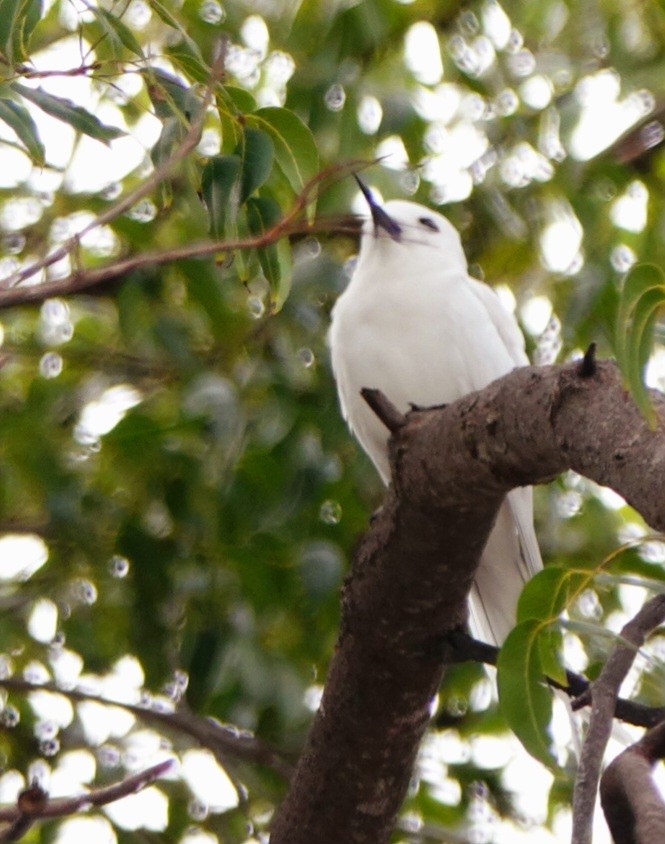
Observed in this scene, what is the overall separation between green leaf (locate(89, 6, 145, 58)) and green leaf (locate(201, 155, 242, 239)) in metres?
0.18

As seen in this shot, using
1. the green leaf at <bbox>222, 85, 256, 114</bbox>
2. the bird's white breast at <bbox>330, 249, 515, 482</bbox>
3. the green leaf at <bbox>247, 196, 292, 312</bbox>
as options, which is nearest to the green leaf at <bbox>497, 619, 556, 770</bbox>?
the green leaf at <bbox>247, 196, 292, 312</bbox>

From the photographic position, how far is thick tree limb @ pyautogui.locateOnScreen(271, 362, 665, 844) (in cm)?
175

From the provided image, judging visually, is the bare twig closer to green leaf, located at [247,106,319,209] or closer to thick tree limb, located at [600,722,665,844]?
thick tree limb, located at [600,722,665,844]

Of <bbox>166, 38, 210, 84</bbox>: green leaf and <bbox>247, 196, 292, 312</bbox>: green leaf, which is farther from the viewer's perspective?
<bbox>247, 196, 292, 312</bbox>: green leaf

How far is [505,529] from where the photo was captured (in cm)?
309

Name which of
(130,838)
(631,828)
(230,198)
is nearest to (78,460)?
(130,838)

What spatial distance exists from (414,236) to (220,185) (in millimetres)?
1672

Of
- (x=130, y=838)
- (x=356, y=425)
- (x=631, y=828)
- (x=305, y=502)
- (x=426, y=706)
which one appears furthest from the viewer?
(x=356, y=425)

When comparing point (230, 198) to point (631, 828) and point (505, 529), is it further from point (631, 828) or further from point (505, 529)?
point (505, 529)

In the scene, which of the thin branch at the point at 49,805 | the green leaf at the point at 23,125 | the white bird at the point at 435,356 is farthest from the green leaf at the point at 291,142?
the white bird at the point at 435,356

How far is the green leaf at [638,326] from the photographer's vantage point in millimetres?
1358

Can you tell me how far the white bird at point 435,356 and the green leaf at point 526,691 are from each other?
1376mm

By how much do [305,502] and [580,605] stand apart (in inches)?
31.1

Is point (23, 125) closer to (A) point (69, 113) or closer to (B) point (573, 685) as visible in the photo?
(A) point (69, 113)
